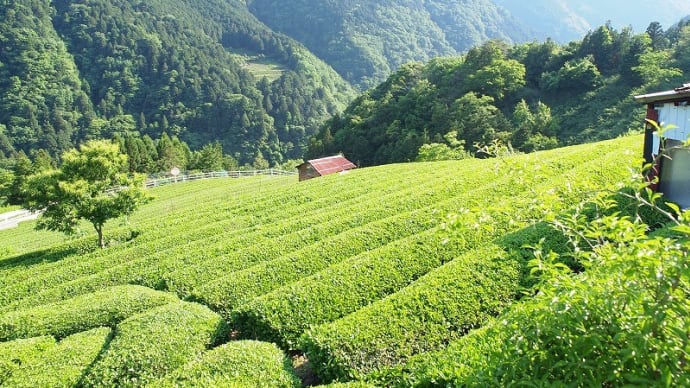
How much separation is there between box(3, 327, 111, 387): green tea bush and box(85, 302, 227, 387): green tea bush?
1.24 ft

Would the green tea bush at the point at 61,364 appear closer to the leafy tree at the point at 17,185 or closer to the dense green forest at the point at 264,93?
the dense green forest at the point at 264,93

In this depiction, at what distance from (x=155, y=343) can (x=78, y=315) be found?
3.91m

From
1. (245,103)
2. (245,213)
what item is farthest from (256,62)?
(245,213)

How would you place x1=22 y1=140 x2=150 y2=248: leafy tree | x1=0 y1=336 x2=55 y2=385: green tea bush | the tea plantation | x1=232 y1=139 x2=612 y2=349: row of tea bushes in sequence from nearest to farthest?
the tea plantation, x1=0 y1=336 x2=55 y2=385: green tea bush, x1=232 y1=139 x2=612 y2=349: row of tea bushes, x1=22 y1=140 x2=150 y2=248: leafy tree

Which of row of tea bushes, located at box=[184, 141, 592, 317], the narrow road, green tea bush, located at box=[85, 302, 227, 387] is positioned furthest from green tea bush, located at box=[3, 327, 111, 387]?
the narrow road

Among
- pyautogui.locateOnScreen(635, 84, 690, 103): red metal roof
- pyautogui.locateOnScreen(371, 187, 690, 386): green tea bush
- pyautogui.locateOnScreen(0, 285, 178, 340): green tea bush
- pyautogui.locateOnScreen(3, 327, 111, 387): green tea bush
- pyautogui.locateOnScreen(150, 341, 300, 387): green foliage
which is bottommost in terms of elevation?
pyautogui.locateOnScreen(0, 285, 178, 340): green tea bush

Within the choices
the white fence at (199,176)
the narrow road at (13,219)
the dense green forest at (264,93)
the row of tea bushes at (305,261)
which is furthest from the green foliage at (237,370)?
the white fence at (199,176)

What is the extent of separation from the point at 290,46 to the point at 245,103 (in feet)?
247

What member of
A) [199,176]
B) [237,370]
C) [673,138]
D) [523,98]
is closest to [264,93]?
[199,176]

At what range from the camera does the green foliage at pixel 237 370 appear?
25.0 feet

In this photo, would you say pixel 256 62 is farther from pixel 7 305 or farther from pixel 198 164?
pixel 7 305

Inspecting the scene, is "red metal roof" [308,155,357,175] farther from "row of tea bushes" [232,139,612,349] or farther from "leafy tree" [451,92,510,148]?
"row of tea bushes" [232,139,612,349]

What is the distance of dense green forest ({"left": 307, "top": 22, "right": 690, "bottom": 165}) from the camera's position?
49531mm

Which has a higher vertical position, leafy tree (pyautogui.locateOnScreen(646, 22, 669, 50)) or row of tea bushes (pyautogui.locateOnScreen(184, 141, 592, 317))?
leafy tree (pyautogui.locateOnScreen(646, 22, 669, 50))
